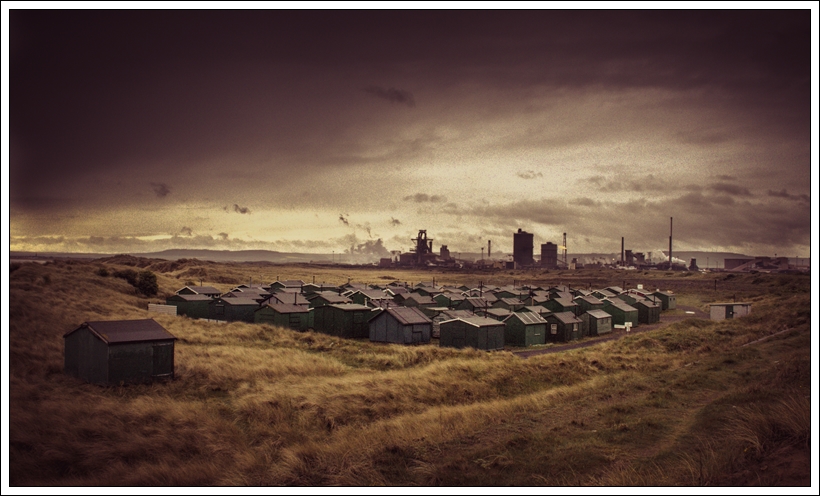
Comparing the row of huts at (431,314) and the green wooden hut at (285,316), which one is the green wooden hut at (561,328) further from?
the green wooden hut at (285,316)

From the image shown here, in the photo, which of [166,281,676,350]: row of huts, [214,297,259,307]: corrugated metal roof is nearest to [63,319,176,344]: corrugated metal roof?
[166,281,676,350]: row of huts

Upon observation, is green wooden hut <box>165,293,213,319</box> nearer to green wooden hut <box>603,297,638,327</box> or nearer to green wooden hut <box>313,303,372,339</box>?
green wooden hut <box>313,303,372,339</box>

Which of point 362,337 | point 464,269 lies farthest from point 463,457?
point 464,269

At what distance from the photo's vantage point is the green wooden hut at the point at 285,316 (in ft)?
170

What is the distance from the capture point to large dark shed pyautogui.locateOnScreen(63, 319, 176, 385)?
25031 mm

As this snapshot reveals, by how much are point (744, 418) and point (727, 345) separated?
27611mm

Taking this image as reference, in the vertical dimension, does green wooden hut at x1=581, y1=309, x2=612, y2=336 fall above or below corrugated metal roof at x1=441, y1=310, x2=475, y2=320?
below

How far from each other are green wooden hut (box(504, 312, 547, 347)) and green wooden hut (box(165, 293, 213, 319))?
107 feet

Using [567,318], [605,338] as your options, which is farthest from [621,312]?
[567,318]

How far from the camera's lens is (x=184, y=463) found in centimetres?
1566

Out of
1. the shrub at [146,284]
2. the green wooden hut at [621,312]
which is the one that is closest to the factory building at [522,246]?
the green wooden hut at [621,312]

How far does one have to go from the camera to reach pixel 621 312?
62844mm

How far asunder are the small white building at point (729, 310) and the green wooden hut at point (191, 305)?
55.0 m

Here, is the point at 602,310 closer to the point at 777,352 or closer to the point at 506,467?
the point at 777,352
